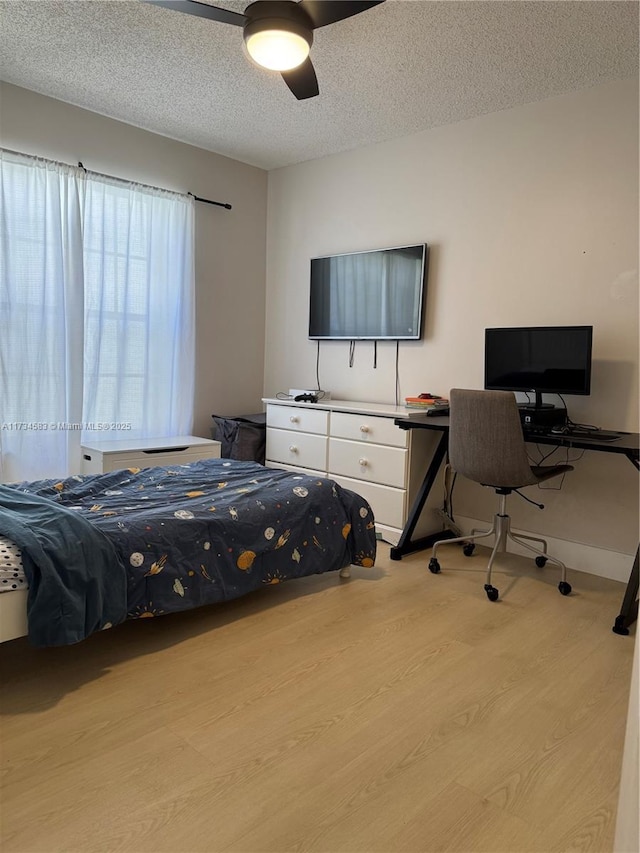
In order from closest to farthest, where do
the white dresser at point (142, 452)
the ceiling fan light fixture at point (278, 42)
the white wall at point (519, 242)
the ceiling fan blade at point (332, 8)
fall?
the ceiling fan blade at point (332, 8)
the ceiling fan light fixture at point (278, 42)
the white wall at point (519, 242)
the white dresser at point (142, 452)

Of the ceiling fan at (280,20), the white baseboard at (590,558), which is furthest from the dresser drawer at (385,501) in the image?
the ceiling fan at (280,20)

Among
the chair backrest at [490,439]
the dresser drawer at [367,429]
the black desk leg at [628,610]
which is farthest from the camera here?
the dresser drawer at [367,429]

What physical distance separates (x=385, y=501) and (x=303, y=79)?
2.37m

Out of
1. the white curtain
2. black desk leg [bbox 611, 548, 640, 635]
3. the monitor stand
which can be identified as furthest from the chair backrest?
the white curtain

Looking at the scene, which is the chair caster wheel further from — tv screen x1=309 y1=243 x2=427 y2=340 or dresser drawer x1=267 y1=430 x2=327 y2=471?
tv screen x1=309 y1=243 x2=427 y2=340

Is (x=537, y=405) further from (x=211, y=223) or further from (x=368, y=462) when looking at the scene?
(x=211, y=223)

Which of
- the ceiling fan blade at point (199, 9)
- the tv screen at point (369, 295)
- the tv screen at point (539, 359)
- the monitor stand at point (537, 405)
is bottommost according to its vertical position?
the monitor stand at point (537, 405)

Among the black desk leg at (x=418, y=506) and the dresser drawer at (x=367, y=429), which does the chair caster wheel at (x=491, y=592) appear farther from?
the dresser drawer at (x=367, y=429)

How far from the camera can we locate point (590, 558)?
137 inches

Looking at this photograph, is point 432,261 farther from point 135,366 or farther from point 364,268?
point 135,366

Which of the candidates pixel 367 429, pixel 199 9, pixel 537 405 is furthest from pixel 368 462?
pixel 199 9

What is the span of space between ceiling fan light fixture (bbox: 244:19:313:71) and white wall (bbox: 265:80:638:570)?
1.67m

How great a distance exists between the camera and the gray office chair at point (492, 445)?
2971 millimetres

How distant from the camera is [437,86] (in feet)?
11.2
